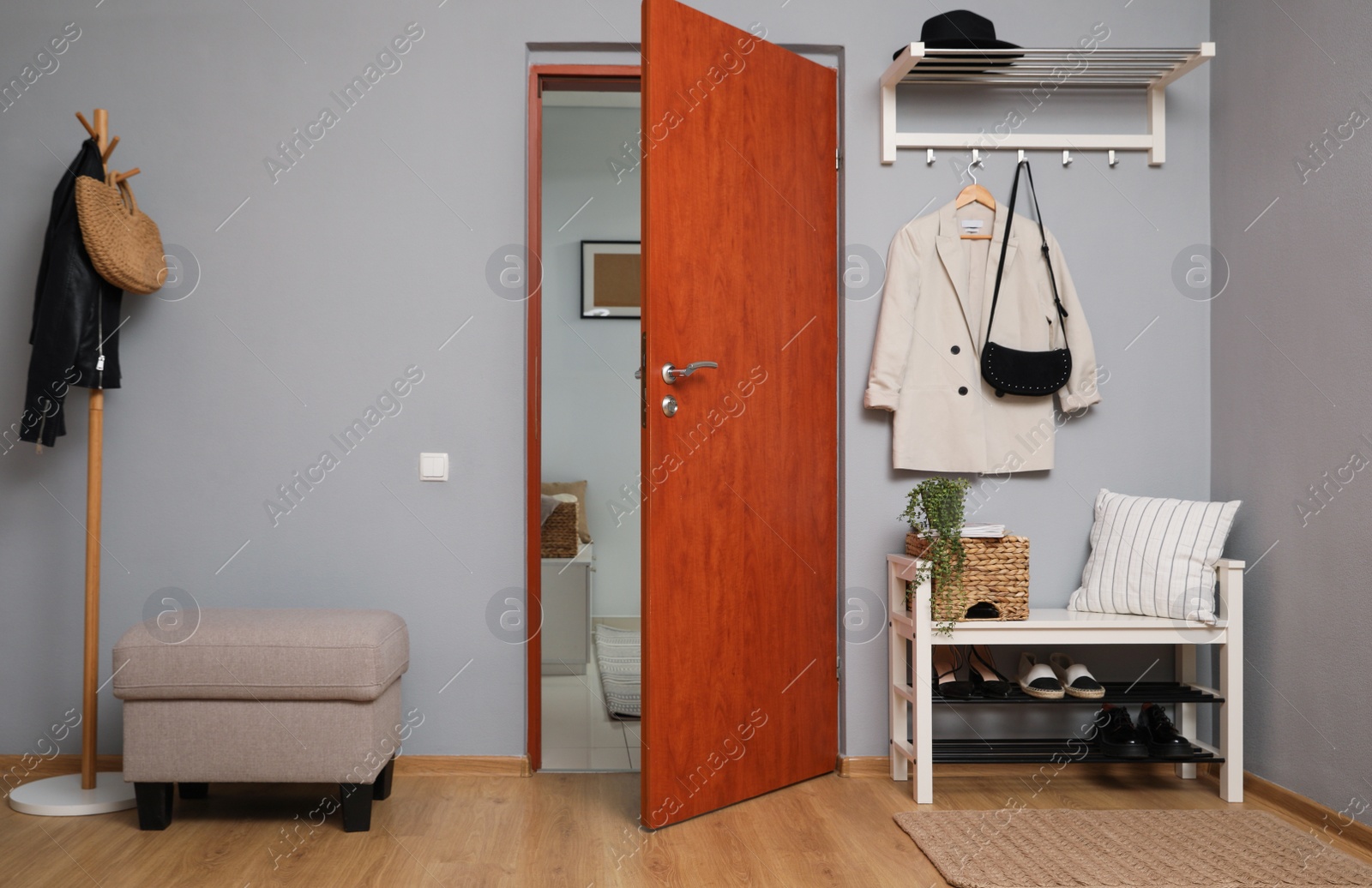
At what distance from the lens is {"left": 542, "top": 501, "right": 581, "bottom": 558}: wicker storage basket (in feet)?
13.4

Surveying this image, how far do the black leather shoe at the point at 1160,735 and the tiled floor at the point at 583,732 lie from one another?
1458mm

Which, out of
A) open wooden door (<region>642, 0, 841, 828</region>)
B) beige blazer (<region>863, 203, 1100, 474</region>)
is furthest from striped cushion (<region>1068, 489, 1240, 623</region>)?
open wooden door (<region>642, 0, 841, 828</region>)

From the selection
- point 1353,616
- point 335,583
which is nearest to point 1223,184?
point 1353,616

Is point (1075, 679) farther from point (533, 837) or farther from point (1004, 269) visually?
point (533, 837)

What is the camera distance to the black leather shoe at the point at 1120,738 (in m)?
2.41

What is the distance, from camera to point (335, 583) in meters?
2.63

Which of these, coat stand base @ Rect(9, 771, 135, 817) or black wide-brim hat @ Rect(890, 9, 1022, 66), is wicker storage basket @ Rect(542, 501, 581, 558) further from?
black wide-brim hat @ Rect(890, 9, 1022, 66)

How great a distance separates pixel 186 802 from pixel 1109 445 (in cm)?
279

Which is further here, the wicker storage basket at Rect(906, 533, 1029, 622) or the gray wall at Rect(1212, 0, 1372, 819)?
the wicker storage basket at Rect(906, 533, 1029, 622)

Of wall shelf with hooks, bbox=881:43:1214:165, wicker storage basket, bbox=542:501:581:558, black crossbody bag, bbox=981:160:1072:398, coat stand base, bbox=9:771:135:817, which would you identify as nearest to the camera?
coat stand base, bbox=9:771:135:817

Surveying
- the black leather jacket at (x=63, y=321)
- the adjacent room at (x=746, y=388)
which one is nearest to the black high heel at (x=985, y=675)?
the adjacent room at (x=746, y=388)

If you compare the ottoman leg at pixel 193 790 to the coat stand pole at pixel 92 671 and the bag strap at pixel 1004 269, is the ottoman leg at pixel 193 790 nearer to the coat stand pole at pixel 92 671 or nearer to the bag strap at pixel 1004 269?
the coat stand pole at pixel 92 671

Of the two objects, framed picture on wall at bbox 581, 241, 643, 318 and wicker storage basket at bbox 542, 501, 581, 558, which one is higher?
framed picture on wall at bbox 581, 241, 643, 318

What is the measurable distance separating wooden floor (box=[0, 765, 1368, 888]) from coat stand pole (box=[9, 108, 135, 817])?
2.4 inches
